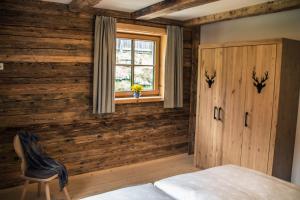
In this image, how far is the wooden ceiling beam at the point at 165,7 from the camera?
2795 millimetres

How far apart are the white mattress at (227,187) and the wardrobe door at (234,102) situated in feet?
4.01

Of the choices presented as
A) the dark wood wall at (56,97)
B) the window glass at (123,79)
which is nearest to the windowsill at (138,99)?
the dark wood wall at (56,97)

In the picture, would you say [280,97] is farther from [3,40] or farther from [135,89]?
[3,40]

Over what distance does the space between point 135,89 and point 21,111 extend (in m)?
1.54

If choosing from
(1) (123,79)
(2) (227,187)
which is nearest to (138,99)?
(1) (123,79)

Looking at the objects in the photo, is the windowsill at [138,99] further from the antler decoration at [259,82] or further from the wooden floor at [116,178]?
the antler decoration at [259,82]

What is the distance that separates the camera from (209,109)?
380cm

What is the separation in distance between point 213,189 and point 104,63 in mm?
2265

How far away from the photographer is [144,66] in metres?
4.29

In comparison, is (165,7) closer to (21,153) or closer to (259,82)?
(259,82)

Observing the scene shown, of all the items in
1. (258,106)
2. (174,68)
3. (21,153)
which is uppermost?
(174,68)

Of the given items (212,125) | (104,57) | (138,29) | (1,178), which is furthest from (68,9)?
(212,125)

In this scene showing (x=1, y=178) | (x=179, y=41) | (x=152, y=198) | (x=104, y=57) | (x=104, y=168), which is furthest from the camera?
(x=179, y=41)

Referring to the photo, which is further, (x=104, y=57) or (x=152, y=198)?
(x=104, y=57)
